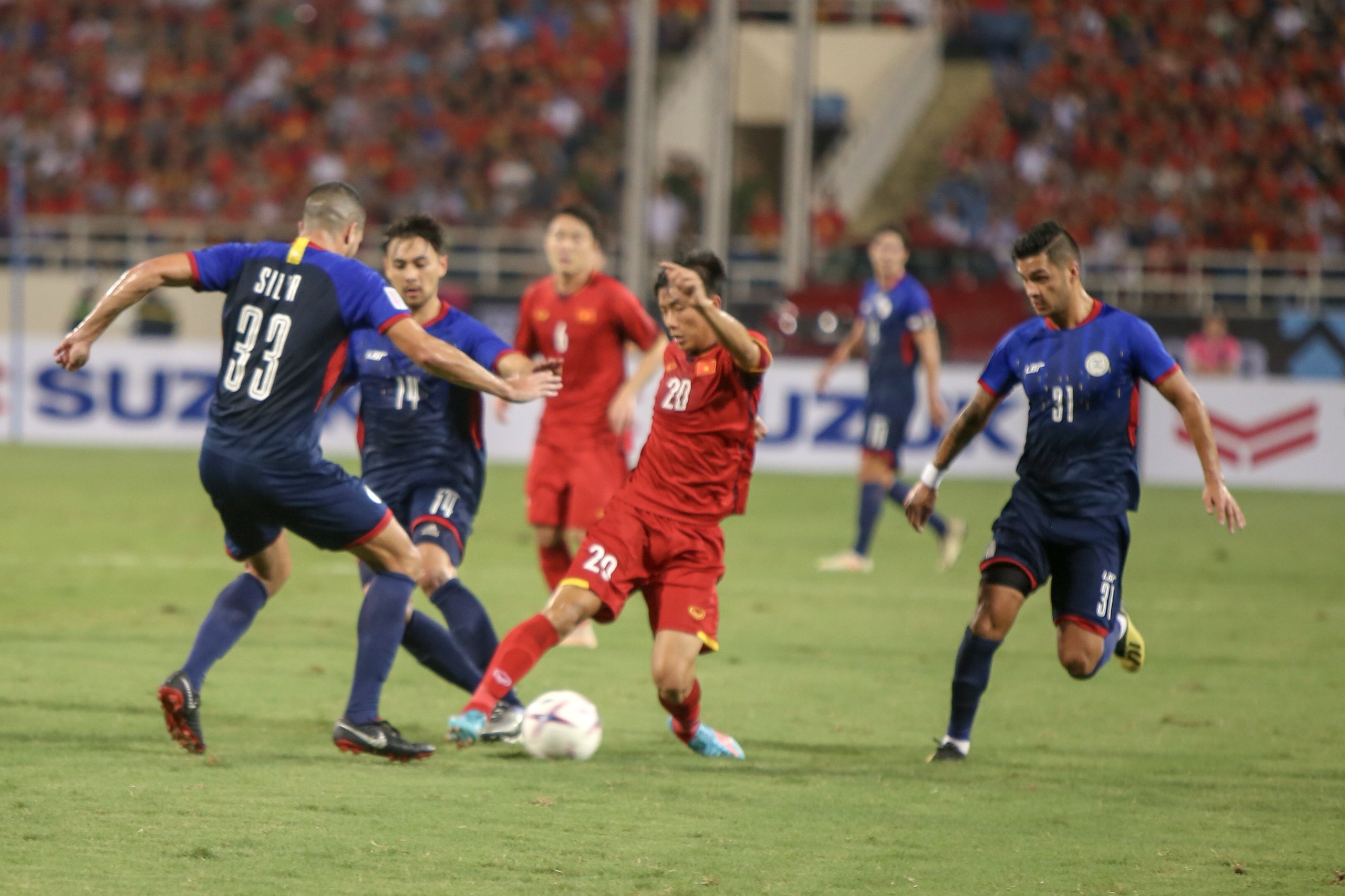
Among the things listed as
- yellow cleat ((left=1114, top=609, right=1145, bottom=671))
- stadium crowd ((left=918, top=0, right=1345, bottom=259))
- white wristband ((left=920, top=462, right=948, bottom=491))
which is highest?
stadium crowd ((left=918, top=0, right=1345, bottom=259))

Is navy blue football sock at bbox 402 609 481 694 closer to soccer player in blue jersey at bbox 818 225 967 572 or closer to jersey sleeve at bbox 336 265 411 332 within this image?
jersey sleeve at bbox 336 265 411 332

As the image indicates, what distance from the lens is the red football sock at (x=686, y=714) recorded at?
5.93 m

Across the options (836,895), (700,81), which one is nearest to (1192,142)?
(700,81)

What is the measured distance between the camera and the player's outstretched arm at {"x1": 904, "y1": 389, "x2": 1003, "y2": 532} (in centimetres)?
618

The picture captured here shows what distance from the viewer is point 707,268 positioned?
5.89 metres

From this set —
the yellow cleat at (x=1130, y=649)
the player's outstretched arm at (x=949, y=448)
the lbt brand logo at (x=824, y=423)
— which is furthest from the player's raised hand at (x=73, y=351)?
the lbt brand logo at (x=824, y=423)

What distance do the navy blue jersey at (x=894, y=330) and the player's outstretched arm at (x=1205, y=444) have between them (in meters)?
5.50

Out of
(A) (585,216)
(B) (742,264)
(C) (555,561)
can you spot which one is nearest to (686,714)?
(C) (555,561)

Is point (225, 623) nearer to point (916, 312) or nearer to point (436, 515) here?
point (436, 515)

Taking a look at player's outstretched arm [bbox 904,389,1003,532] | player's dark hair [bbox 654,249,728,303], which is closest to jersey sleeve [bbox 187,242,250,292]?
player's dark hair [bbox 654,249,728,303]

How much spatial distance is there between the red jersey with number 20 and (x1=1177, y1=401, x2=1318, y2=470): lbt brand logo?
42.8 feet

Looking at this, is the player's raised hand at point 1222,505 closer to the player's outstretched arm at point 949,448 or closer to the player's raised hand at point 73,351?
the player's outstretched arm at point 949,448

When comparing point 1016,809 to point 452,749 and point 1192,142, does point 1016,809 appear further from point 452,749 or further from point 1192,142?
point 1192,142

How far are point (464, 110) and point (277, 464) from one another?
23.9 meters
